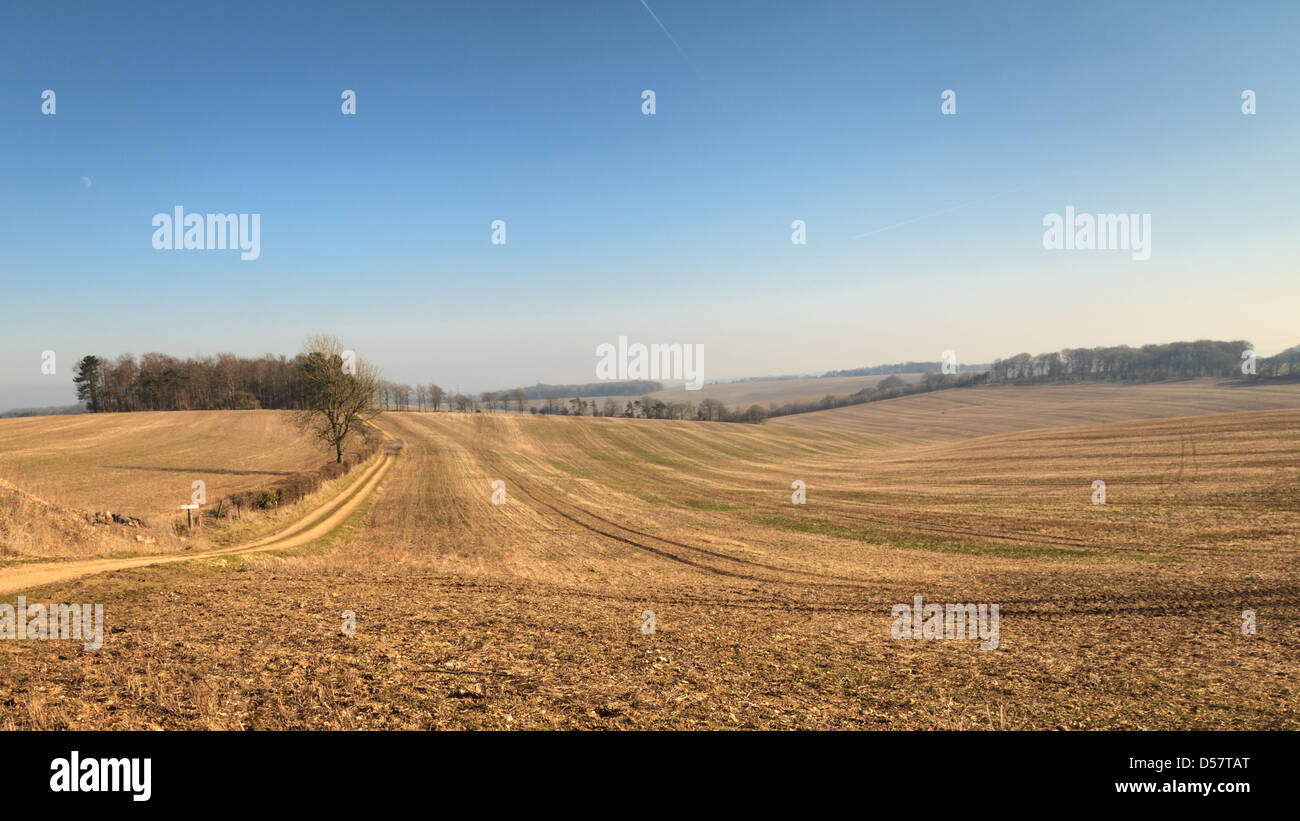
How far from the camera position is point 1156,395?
A: 108 metres

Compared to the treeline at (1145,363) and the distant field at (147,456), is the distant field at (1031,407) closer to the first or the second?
the treeline at (1145,363)

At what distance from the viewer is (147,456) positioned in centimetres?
5556

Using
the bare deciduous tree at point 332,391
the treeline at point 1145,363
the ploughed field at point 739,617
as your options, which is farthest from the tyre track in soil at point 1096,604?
the treeline at point 1145,363

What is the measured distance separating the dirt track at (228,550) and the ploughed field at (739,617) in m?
1.22

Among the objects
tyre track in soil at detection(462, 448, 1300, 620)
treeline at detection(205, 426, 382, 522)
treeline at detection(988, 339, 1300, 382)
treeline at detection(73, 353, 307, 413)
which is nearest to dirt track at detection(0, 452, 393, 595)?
treeline at detection(205, 426, 382, 522)

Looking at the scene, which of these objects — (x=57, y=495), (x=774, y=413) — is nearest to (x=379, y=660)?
(x=57, y=495)

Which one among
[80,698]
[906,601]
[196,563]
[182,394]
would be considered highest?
[182,394]

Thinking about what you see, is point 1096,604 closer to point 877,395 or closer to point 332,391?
point 332,391

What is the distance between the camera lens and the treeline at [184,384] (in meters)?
98.1

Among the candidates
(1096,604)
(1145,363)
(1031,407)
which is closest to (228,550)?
(1096,604)

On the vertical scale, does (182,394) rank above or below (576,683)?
above

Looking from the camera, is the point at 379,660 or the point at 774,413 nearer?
the point at 379,660

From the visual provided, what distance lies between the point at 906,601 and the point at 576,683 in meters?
11.7
